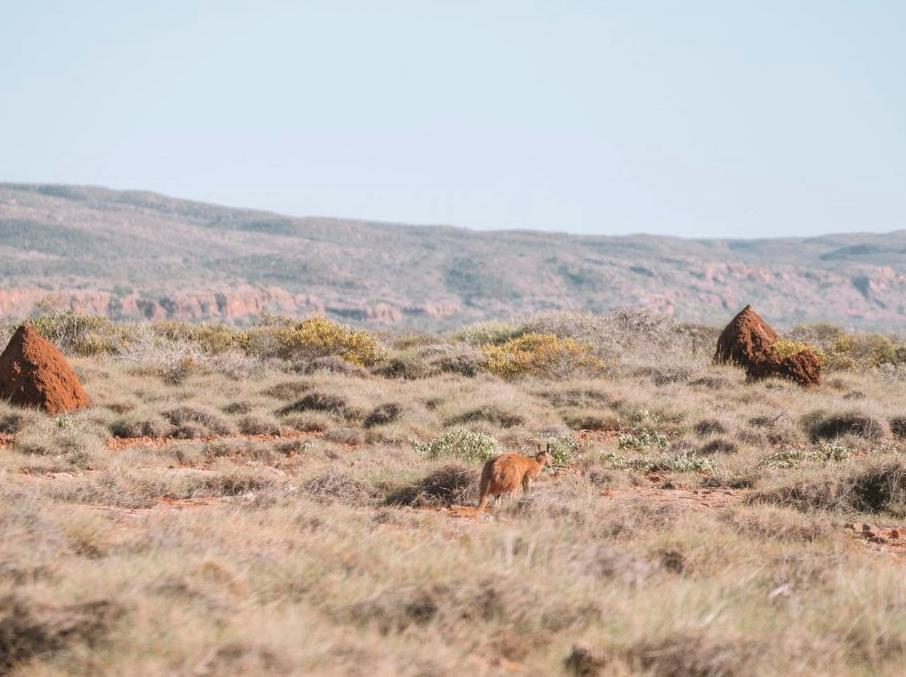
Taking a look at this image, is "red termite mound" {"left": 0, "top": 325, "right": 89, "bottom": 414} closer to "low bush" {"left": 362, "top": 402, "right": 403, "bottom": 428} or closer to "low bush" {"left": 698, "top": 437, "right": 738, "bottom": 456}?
"low bush" {"left": 362, "top": 402, "right": 403, "bottom": 428}

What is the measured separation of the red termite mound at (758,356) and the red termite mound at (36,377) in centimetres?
1335

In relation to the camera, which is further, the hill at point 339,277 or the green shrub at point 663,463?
the hill at point 339,277

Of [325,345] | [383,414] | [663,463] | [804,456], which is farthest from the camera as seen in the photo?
[325,345]

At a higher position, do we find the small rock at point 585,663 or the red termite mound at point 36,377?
the small rock at point 585,663

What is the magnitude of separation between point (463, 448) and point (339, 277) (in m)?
137

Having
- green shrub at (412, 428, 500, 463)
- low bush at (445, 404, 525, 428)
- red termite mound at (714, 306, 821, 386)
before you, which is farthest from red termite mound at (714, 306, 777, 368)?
Answer: green shrub at (412, 428, 500, 463)

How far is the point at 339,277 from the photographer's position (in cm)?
14700

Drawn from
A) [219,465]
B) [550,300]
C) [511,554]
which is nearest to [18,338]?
[219,465]

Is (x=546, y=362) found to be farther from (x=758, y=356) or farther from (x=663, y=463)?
(x=663, y=463)

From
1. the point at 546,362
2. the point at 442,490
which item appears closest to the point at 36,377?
the point at 442,490

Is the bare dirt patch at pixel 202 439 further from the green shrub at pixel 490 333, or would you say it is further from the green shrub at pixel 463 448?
the green shrub at pixel 490 333

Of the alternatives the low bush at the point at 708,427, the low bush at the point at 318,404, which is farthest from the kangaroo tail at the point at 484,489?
the low bush at the point at 318,404

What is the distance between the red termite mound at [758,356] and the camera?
20.6m

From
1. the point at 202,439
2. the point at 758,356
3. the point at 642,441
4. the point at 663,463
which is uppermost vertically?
the point at 758,356
